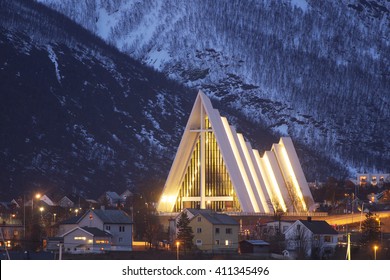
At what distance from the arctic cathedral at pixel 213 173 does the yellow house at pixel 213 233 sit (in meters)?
19.4

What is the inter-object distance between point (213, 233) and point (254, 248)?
3868mm

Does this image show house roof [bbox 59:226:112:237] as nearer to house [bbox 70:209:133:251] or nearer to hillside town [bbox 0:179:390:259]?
hillside town [bbox 0:179:390:259]

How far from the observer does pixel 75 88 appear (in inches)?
6870

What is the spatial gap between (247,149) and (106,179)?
5430 cm

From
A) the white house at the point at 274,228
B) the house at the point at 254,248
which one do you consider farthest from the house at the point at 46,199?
the house at the point at 254,248

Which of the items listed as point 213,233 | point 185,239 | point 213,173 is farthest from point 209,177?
point 185,239

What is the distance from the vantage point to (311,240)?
51.3 metres

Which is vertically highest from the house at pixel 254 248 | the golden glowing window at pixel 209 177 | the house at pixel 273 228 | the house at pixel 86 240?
the golden glowing window at pixel 209 177

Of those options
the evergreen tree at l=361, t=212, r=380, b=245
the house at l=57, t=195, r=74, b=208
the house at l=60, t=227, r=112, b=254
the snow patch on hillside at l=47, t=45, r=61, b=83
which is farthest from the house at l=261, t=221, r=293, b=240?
the snow patch on hillside at l=47, t=45, r=61, b=83

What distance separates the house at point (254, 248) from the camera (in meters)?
48.9

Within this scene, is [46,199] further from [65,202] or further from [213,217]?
[213,217]

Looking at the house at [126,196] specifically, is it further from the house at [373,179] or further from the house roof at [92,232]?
the house roof at [92,232]
